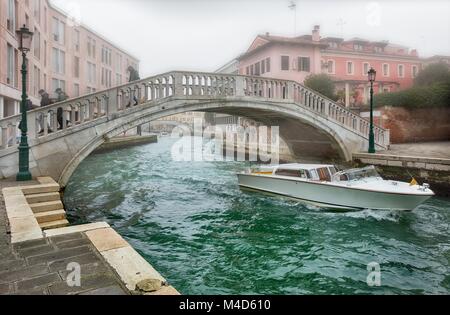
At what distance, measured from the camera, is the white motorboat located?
9.03 metres

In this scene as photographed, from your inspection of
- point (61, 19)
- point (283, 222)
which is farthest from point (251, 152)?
point (61, 19)

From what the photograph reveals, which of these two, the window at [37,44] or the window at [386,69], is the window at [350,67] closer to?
the window at [386,69]

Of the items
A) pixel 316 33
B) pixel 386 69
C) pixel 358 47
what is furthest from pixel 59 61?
pixel 386 69

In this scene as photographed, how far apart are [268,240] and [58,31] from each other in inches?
1209

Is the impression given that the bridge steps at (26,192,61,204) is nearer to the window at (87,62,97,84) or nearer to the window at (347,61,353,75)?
the window at (347,61,353,75)

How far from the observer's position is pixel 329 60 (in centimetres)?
3059

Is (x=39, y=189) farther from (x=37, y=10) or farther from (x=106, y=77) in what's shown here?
(x=106, y=77)

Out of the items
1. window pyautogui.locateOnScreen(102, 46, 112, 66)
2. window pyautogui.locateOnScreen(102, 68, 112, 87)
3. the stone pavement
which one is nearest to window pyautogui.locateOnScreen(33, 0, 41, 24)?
window pyautogui.locateOnScreen(102, 68, 112, 87)

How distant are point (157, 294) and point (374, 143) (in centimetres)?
1487

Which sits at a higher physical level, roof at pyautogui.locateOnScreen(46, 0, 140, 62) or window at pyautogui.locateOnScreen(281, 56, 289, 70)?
roof at pyautogui.locateOnScreen(46, 0, 140, 62)

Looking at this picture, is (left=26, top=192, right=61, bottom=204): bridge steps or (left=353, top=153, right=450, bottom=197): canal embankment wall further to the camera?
(left=353, top=153, right=450, bottom=197): canal embankment wall

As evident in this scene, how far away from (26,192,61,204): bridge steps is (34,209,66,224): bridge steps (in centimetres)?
47

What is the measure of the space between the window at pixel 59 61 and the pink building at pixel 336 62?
16.5 m
